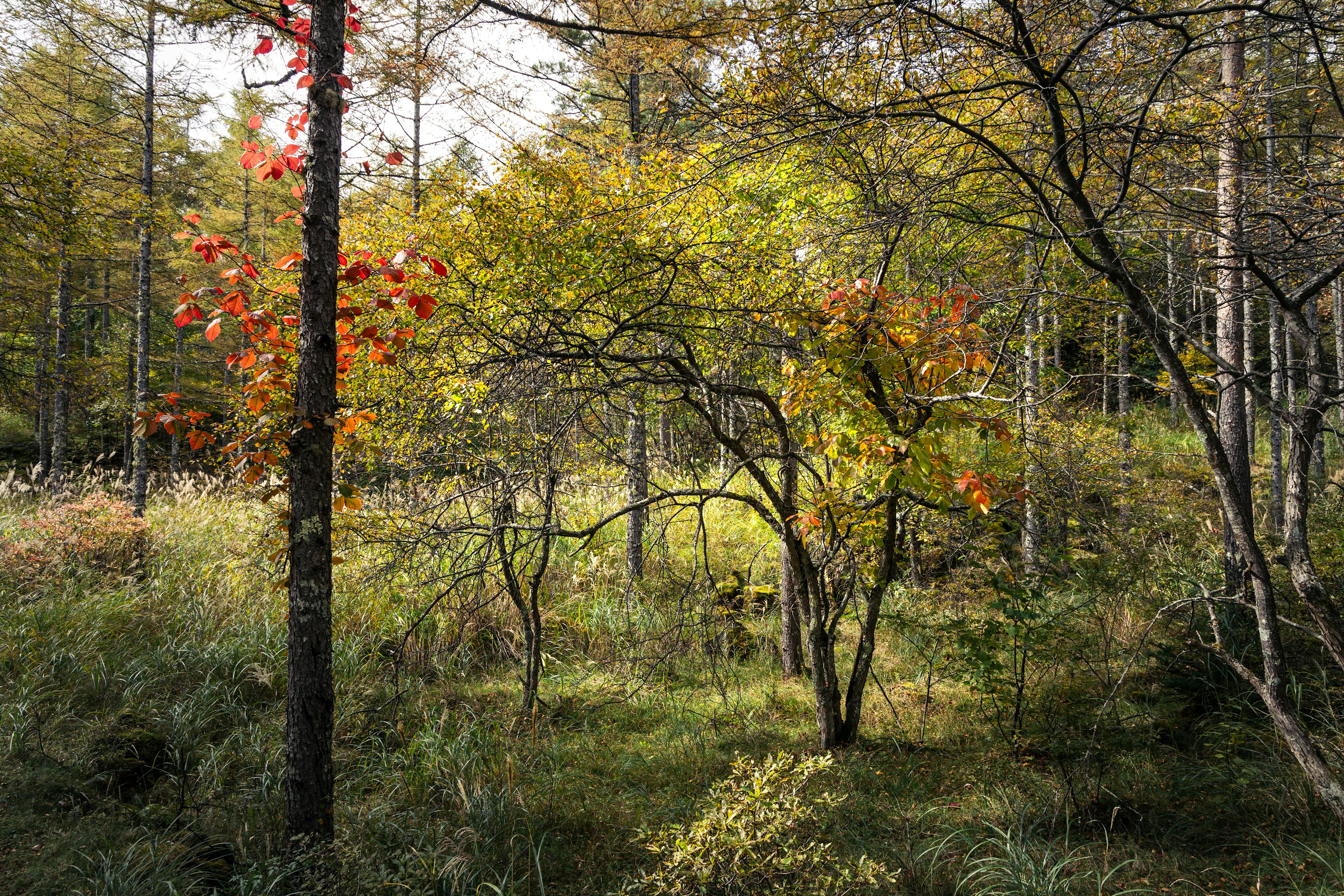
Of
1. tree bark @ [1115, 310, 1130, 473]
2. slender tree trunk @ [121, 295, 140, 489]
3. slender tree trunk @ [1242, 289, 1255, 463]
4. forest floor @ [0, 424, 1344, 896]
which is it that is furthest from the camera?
slender tree trunk @ [121, 295, 140, 489]

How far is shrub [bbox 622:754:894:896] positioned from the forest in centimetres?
4

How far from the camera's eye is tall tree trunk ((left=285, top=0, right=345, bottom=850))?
278 cm

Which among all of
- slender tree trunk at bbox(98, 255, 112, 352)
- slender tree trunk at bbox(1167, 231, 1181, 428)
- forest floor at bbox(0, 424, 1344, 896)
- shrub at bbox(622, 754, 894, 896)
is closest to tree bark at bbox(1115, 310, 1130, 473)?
slender tree trunk at bbox(1167, 231, 1181, 428)

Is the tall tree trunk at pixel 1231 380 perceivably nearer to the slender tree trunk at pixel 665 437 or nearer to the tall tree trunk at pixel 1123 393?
the tall tree trunk at pixel 1123 393

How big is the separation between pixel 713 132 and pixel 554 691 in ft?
14.3

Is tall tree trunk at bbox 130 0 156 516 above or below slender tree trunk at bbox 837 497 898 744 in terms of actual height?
above

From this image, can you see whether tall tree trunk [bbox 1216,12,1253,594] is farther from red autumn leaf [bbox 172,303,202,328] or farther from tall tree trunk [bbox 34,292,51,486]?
tall tree trunk [bbox 34,292,51,486]

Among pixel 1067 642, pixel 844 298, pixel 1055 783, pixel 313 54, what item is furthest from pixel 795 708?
pixel 313 54

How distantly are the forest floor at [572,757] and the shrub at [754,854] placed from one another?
0.29 metres

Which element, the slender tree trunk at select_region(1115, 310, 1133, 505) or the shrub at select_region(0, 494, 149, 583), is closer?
the slender tree trunk at select_region(1115, 310, 1133, 505)

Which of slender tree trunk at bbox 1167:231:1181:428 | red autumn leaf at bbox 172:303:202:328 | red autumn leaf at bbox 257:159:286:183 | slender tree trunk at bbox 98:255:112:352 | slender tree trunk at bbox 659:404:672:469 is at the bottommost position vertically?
slender tree trunk at bbox 659:404:672:469

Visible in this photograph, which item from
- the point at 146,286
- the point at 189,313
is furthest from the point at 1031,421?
the point at 146,286

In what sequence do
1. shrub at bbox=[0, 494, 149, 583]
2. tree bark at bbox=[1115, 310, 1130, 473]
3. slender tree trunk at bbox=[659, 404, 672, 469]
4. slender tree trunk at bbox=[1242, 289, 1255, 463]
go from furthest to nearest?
shrub at bbox=[0, 494, 149, 583], slender tree trunk at bbox=[659, 404, 672, 469], tree bark at bbox=[1115, 310, 1130, 473], slender tree trunk at bbox=[1242, 289, 1255, 463]

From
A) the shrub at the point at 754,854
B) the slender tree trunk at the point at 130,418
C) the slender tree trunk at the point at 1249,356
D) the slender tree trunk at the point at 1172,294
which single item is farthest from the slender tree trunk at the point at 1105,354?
the slender tree trunk at the point at 130,418
